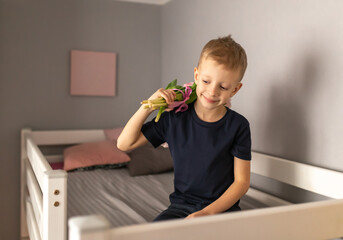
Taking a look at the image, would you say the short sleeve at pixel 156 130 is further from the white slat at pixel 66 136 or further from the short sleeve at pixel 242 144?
the white slat at pixel 66 136

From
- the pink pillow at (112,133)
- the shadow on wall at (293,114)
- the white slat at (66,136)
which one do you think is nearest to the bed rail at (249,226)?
the shadow on wall at (293,114)

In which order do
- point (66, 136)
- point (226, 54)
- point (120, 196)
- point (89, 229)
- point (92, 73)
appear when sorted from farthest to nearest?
point (92, 73), point (66, 136), point (120, 196), point (226, 54), point (89, 229)

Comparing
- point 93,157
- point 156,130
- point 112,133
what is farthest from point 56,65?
point 156,130

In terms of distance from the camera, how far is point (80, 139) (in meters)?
2.81

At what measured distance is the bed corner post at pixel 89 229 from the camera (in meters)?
0.62

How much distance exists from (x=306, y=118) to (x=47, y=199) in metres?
1.01

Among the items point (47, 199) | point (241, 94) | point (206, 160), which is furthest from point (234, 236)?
point (241, 94)

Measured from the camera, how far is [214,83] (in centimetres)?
115

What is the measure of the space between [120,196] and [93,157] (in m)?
0.64

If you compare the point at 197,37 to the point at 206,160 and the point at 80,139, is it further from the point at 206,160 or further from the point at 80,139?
the point at 206,160

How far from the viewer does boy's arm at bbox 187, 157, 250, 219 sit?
1.15 meters

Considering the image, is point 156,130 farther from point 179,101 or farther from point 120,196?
point 120,196

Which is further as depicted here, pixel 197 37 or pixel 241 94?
pixel 197 37

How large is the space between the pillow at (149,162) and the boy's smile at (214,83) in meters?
1.12
